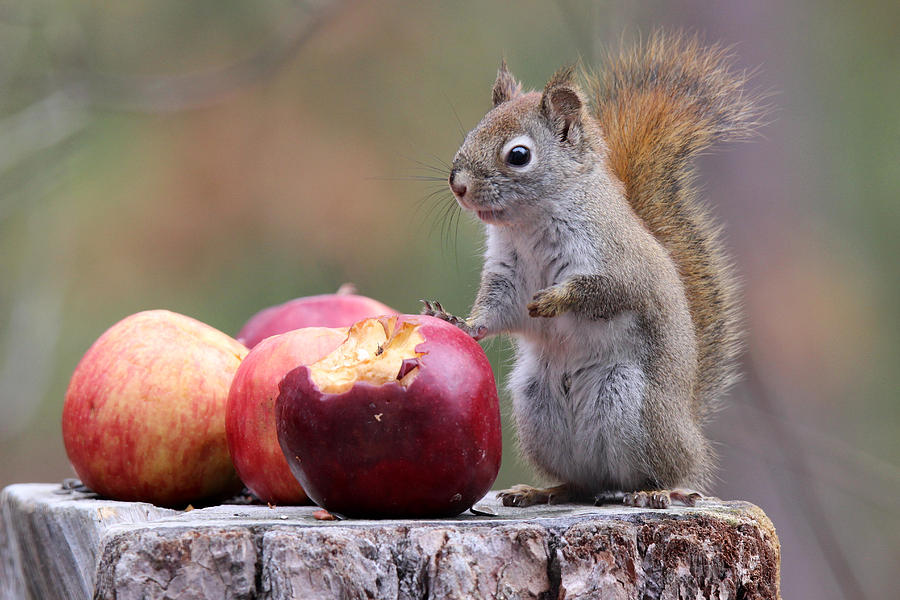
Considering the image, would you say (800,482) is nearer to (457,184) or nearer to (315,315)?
(315,315)

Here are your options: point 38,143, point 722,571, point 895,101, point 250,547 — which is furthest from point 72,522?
point 895,101

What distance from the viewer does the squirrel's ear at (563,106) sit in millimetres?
1925

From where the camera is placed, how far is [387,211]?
5.17m

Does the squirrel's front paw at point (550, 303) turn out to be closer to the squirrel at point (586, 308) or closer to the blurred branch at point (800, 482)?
the squirrel at point (586, 308)

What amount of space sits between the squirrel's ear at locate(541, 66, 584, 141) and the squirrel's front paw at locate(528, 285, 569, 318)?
0.35 metres

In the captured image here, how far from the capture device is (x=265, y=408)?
1.72 metres

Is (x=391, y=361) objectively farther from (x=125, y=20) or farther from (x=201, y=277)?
(x=125, y=20)

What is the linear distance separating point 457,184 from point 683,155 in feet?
1.99

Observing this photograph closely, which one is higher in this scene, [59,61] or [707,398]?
[59,61]

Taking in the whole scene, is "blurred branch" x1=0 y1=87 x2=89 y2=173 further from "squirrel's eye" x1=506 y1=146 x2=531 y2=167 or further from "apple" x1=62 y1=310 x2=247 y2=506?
"squirrel's eye" x1=506 y1=146 x2=531 y2=167

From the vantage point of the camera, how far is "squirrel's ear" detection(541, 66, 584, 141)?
192 cm

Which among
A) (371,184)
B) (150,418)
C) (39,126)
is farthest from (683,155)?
(39,126)

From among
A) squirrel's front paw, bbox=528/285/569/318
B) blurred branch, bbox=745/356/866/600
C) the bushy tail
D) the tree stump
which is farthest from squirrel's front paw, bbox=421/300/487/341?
blurred branch, bbox=745/356/866/600

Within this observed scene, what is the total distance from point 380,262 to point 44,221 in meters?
1.81
